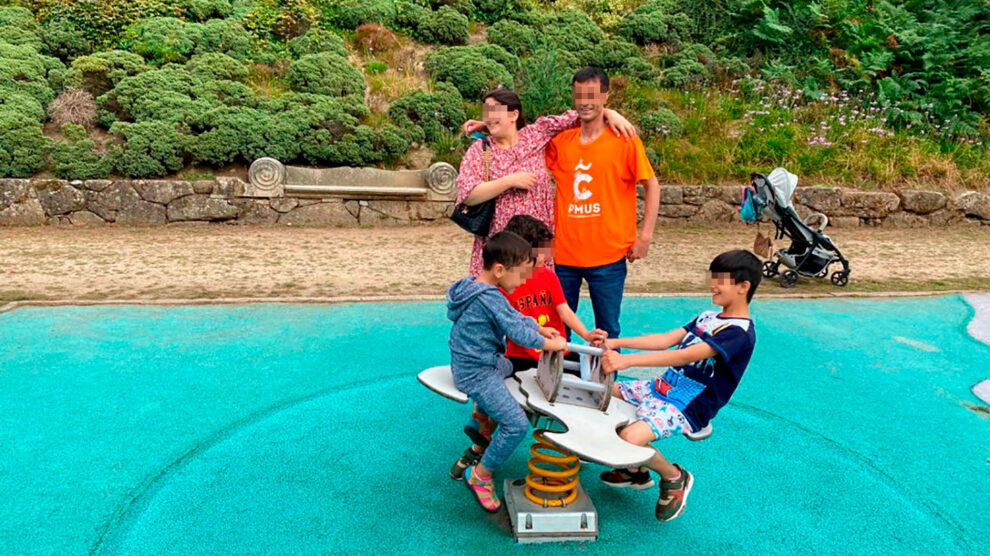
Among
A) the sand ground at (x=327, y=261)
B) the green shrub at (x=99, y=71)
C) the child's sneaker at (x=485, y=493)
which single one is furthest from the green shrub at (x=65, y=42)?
the child's sneaker at (x=485, y=493)

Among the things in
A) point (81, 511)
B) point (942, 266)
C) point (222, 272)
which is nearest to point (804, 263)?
point (942, 266)

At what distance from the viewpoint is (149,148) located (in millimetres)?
10562

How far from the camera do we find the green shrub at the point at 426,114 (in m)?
11.6

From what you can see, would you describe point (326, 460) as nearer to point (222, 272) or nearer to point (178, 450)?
point (178, 450)

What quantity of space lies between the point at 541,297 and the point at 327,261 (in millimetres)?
5205

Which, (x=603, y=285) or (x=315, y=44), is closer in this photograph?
(x=603, y=285)

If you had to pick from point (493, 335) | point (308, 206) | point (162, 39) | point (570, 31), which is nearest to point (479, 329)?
point (493, 335)

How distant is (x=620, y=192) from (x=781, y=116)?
9.73 metres

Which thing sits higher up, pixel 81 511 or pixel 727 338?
pixel 727 338

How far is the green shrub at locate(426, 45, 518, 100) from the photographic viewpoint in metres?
12.6

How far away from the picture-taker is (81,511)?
321cm

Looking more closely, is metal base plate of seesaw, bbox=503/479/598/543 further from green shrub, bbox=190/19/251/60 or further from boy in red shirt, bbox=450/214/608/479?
green shrub, bbox=190/19/251/60

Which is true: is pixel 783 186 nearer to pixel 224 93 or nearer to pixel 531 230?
pixel 531 230

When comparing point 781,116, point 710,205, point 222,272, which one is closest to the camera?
point 222,272
